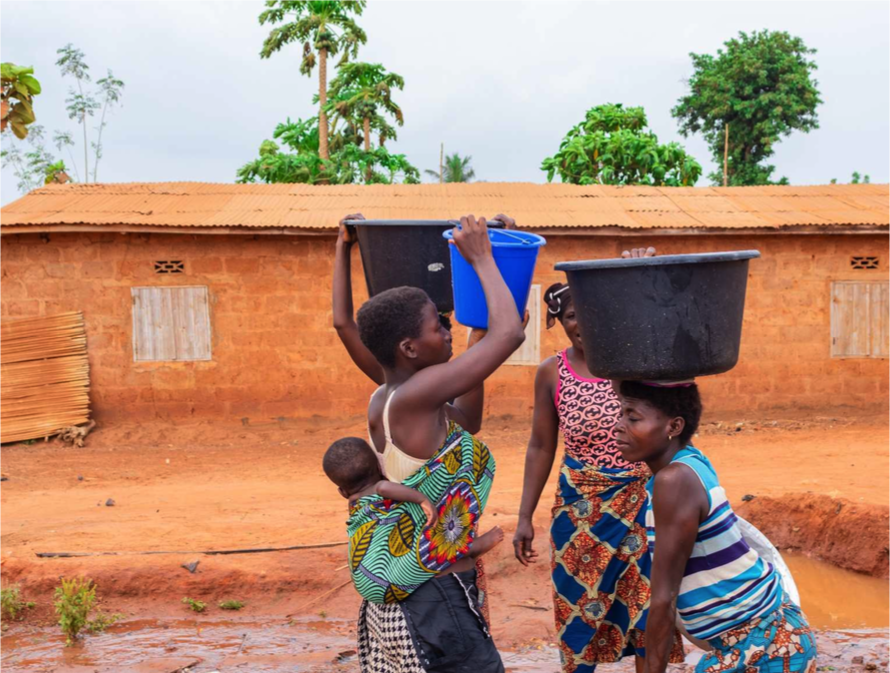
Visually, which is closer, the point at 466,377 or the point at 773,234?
the point at 466,377

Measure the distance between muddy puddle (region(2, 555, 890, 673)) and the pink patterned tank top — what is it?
1.78m

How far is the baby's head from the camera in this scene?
2527 mm

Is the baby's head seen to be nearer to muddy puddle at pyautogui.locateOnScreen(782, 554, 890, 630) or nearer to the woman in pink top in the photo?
the woman in pink top

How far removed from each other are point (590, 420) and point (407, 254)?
0.86 meters

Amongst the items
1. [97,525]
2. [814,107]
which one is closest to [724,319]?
[97,525]

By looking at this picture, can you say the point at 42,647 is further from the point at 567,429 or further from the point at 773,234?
the point at 773,234

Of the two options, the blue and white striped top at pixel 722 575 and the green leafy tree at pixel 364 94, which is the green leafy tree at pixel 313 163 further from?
the blue and white striped top at pixel 722 575

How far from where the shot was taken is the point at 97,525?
7066 mm

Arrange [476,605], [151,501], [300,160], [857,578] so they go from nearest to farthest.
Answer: [476,605]
[857,578]
[151,501]
[300,160]

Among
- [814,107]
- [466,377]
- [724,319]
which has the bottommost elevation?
[466,377]

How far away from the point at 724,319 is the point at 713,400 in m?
9.60

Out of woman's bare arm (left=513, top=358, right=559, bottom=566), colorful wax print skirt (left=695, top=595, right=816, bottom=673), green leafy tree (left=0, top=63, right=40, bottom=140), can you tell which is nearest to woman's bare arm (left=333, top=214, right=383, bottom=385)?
woman's bare arm (left=513, top=358, right=559, bottom=566)

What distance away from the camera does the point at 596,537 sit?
3.09m

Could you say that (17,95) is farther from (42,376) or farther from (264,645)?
(42,376)
